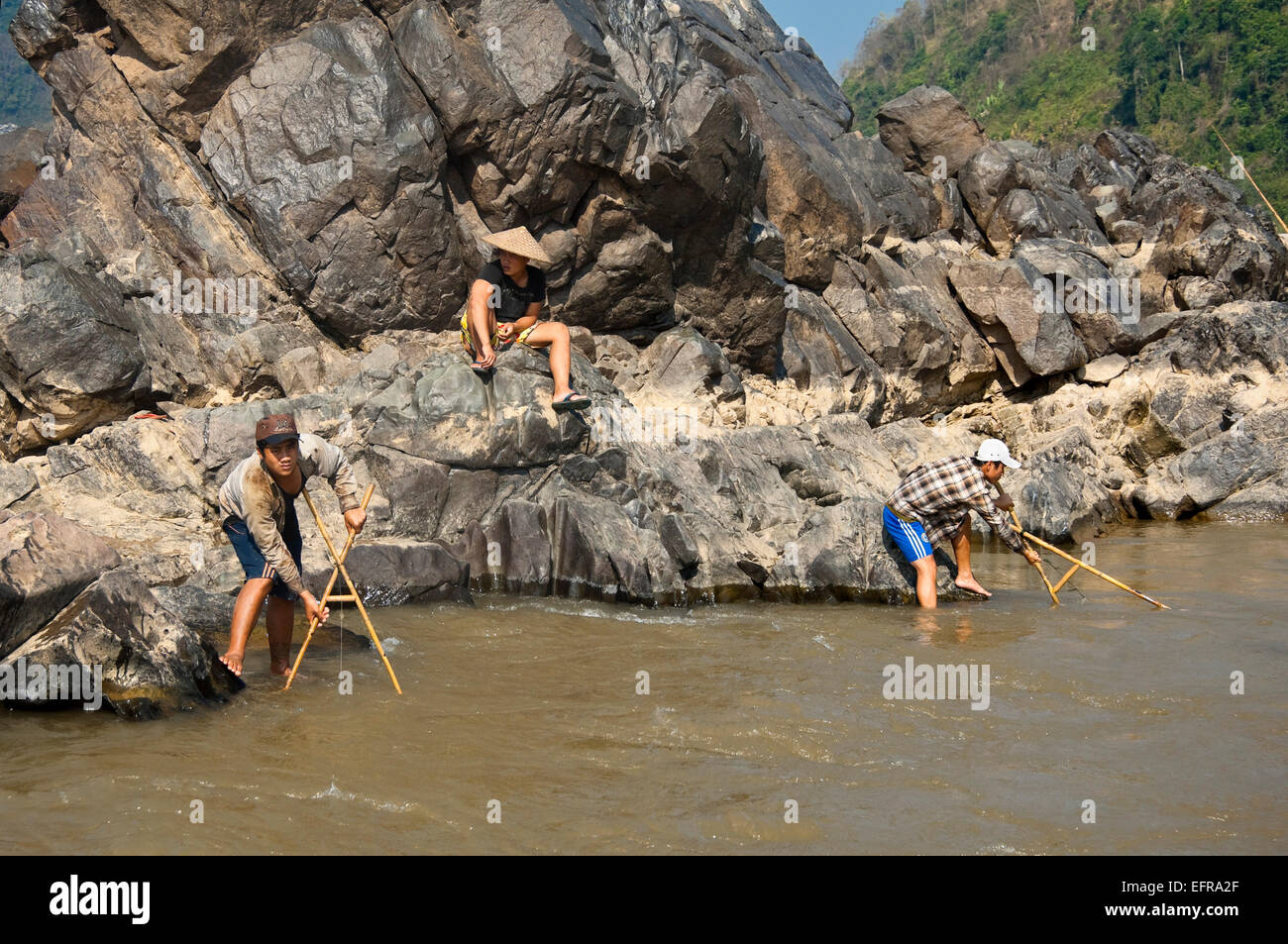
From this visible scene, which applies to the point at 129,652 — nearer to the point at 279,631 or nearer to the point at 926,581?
the point at 279,631

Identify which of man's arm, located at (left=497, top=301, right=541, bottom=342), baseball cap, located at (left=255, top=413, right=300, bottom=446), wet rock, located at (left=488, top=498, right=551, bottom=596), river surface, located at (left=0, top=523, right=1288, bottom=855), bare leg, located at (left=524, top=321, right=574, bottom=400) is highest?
man's arm, located at (left=497, top=301, right=541, bottom=342)

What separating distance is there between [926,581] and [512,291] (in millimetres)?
3691

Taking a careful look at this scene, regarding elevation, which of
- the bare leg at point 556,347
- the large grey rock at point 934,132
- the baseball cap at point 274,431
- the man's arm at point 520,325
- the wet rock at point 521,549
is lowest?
the wet rock at point 521,549

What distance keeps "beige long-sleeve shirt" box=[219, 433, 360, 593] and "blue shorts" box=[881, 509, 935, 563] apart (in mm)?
3865

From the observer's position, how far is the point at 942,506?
7.48 m

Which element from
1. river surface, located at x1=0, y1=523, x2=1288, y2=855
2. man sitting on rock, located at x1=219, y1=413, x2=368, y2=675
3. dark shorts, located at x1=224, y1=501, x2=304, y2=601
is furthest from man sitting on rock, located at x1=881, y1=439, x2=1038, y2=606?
dark shorts, located at x1=224, y1=501, x2=304, y2=601

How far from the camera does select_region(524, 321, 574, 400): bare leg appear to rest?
816 centimetres

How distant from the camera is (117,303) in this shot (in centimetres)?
904

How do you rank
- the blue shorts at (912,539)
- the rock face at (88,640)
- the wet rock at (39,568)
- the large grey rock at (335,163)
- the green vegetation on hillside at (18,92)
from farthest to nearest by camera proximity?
the green vegetation on hillside at (18,92) → the large grey rock at (335,163) → the blue shorts at (912,539) → the wet rock at (39,568) → the rock face at (88,640)

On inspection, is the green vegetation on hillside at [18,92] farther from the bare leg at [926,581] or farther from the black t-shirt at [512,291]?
the bare leg at [926,581]

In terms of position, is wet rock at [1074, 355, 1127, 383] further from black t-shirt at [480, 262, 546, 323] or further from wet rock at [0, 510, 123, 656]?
wet rock at [0, 510, 123, 656]

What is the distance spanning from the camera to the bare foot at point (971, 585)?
769 centimetres

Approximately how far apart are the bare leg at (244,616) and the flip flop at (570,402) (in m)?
3.17

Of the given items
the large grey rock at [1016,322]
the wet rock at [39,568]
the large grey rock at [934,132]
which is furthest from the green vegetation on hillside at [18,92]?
the wet rock at [39,568]
